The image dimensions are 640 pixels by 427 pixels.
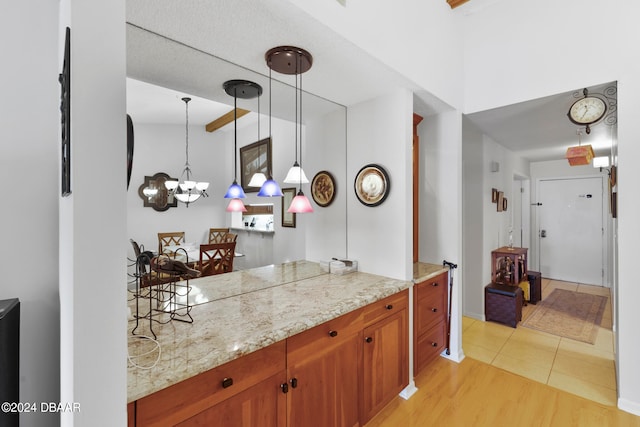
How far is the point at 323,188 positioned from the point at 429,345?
5.38 feet

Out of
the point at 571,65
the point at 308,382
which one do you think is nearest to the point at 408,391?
the point at 308,382

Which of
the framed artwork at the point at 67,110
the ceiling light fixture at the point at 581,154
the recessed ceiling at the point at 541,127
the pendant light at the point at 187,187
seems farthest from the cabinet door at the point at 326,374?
the recessed ceiling at the point at 541,127

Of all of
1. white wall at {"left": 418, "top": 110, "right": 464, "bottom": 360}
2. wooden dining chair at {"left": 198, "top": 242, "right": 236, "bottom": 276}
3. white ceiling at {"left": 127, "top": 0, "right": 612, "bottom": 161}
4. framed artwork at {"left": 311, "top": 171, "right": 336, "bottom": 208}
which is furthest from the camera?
white wall at {"left": 418, "top": 110, "right": 464, "bottom": 360}

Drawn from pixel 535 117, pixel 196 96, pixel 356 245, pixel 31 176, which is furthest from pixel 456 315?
pixel 31 176

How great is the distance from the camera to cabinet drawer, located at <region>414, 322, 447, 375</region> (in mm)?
2354

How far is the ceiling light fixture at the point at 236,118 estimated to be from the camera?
1.81 meters

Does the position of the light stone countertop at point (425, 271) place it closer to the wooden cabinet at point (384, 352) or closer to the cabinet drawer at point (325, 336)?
the wooden cabinet at point (384, 352)

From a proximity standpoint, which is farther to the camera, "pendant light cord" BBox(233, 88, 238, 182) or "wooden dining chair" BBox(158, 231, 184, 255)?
"pendant light cord" BBox(233, 88, 238, 182)

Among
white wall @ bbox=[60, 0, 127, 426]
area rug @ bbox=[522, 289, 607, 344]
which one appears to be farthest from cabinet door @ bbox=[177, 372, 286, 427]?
area rug @ bbox=[522, 289, 607, 344]

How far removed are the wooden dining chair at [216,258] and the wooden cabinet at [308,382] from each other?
0.70 m

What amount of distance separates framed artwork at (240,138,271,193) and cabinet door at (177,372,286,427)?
1134 mm

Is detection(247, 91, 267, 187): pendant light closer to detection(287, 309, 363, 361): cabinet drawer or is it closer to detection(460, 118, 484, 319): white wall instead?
detection(287, 309, 363, 361): cabinet drawer

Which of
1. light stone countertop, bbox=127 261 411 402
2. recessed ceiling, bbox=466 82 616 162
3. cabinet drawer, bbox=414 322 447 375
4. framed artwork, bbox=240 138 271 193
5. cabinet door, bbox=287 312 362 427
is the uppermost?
recessed ceiling, bbox=466 82 616 162

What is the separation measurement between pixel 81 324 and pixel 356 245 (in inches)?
79.4
